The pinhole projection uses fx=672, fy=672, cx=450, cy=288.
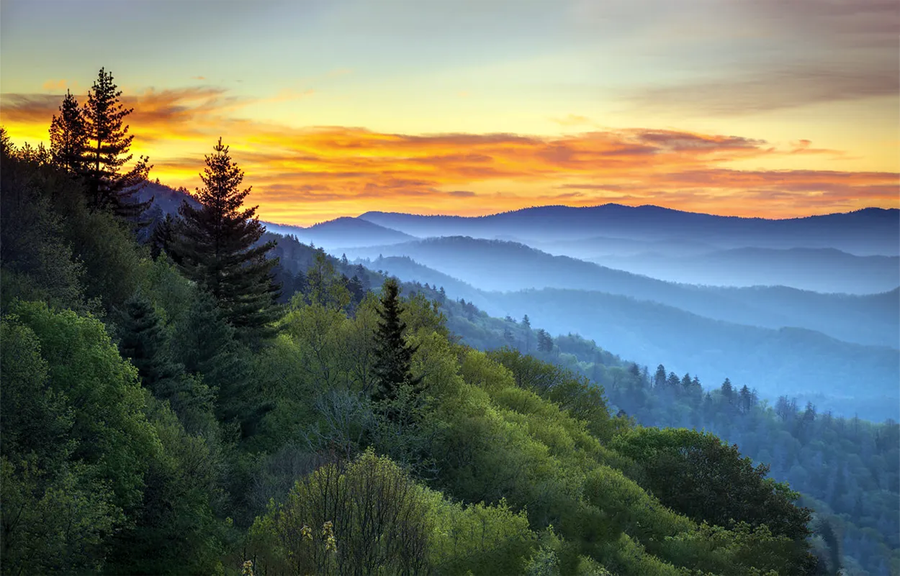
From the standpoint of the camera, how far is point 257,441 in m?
39.0

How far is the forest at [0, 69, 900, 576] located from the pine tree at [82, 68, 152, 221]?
0.15 m

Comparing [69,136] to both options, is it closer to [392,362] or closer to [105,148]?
[105,148]

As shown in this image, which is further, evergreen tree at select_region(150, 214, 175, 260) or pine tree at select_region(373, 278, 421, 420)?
evergreen tree at select_region(150, 214, 175, 260)

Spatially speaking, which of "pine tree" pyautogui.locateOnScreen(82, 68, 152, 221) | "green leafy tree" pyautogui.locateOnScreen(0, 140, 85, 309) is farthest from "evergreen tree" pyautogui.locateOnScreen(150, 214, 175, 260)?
"green leafy tree" pyautogui.locateOnScreen(0, 140, 85, 309)

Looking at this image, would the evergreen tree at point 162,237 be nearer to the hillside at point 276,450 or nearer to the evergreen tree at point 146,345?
the hillside at point 276,450

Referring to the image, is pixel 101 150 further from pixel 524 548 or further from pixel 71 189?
pixel 524 548

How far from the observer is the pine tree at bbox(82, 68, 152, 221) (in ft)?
164

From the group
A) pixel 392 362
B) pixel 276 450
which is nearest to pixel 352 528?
pixel 276 450

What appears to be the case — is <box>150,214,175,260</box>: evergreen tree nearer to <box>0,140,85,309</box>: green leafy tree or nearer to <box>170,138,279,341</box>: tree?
<box>170,138,279,341</box>: tree

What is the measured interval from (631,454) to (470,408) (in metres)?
18.2

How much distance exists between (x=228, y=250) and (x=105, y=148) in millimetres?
12394

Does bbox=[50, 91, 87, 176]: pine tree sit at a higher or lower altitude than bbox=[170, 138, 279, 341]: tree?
higher

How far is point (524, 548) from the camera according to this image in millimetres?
27766

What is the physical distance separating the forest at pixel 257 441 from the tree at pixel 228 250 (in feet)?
0.52
